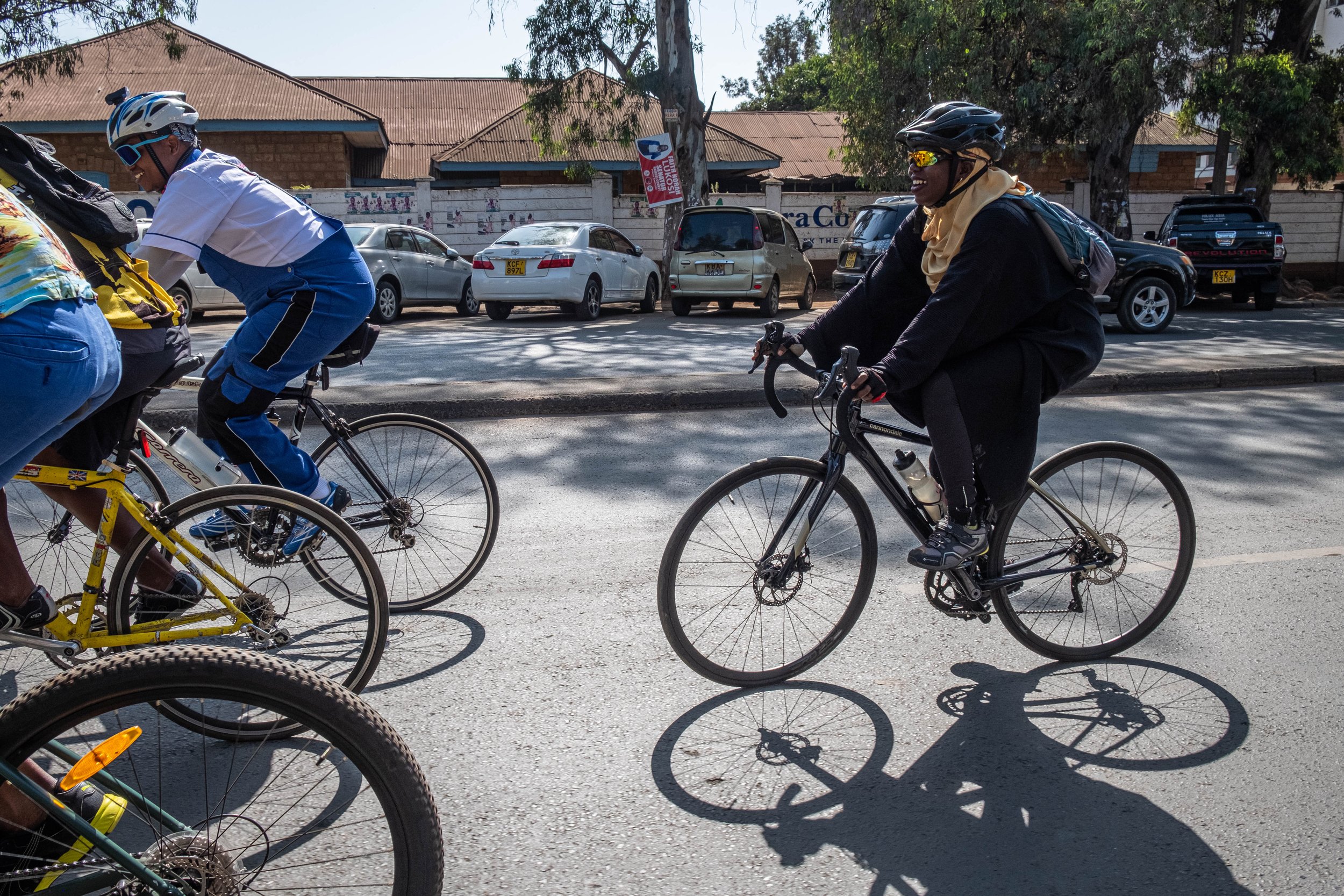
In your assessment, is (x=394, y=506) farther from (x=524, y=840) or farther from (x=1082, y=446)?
(x=1082, y=446)

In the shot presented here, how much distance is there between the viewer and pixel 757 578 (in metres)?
3.41

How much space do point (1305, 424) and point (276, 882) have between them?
25.9 feet

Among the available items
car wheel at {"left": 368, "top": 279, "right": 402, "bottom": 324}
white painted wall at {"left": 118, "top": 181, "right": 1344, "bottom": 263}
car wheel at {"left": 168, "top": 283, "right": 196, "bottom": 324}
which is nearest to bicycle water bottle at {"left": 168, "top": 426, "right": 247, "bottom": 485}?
car wheel at {"left": 168, "top": 283, "right": 196, "bottom": 324}

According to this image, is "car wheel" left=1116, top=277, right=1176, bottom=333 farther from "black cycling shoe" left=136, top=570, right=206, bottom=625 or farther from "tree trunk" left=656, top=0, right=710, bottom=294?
"black cycling shoe" left=136, top=570, right=206, bottom=625

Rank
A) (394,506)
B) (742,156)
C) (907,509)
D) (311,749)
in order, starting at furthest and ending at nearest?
(742,156) → (394,506) → (907,509) → (311,749)

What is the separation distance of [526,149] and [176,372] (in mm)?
25936

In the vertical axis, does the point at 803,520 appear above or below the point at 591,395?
above

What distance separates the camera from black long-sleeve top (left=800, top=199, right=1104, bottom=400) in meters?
3.23

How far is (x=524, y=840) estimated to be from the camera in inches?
104

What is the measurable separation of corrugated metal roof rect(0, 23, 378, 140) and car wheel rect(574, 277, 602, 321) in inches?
450

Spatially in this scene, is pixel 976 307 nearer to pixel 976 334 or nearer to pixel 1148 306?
pixel 976 334

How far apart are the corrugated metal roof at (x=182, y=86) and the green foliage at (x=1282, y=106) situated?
18.1m

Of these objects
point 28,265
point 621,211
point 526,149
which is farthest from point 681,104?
point 28,265

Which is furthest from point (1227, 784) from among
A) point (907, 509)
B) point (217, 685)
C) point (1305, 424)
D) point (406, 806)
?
point (1305, 424)
